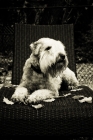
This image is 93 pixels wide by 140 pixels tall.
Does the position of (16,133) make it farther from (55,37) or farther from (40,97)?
(55,37)

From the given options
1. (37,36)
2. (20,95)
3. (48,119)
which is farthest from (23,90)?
(37,36)

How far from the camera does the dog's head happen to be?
3.60 meters

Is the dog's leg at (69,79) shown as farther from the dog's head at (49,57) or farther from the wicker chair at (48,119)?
the wicker chair at (48,119)

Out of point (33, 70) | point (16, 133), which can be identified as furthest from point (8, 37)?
point (16, 133)

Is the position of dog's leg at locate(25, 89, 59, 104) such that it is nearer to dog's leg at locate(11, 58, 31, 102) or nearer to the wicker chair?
dog's leg at locate(11, 58, 31, 102)

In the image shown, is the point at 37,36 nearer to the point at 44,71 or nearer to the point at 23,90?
the point at 44,71

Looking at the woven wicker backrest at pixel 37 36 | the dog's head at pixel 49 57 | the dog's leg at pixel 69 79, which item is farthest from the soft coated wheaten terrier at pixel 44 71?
the woven wicker backrest at pixel 37 36

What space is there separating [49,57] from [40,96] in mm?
481

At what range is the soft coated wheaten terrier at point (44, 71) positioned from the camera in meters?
3.58

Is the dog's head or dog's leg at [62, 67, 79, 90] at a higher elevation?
the dog's head

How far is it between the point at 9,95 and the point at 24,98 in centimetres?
27

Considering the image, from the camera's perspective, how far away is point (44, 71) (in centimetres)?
373

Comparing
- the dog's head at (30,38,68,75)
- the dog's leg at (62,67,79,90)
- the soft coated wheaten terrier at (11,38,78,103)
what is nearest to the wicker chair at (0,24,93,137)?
the soft coated wheaten terrier at (11,38,78,103)

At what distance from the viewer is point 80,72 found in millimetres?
8906
